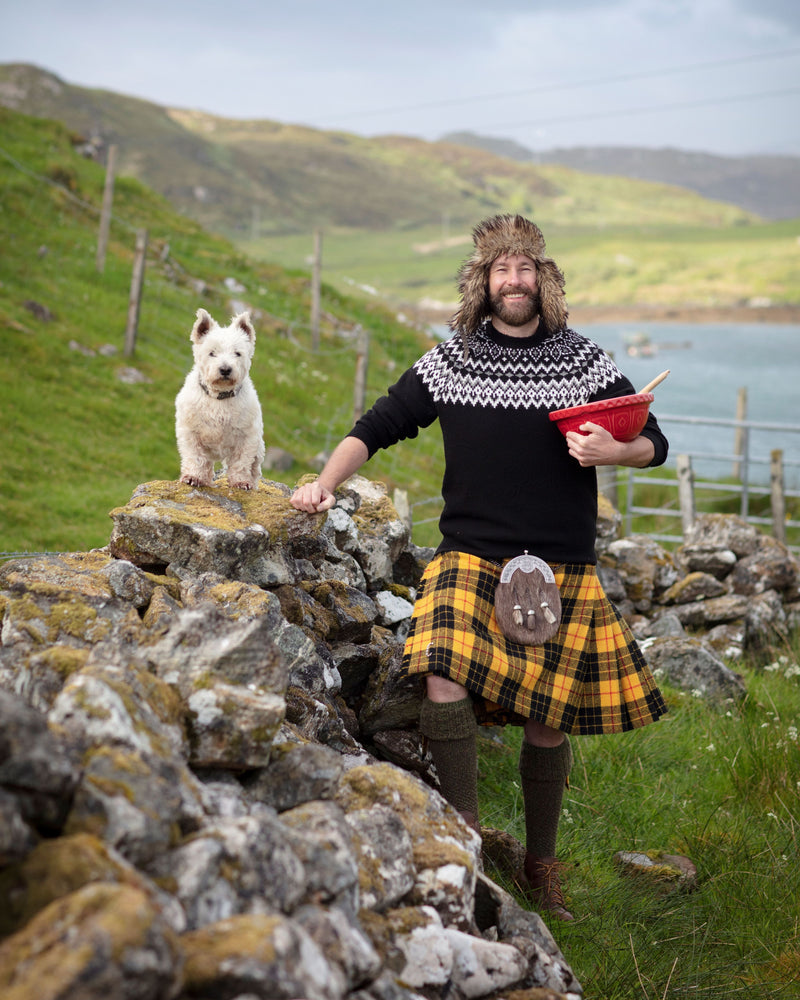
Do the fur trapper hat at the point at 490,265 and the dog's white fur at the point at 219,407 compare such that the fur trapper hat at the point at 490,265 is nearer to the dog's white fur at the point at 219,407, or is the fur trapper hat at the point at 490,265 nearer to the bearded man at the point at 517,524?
the bearded man at the point at 517,524

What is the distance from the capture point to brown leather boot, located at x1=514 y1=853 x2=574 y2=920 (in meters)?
3.36

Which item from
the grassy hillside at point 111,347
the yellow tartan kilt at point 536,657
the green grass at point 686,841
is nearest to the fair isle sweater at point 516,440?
the yellow tartan kilt at point 536,657

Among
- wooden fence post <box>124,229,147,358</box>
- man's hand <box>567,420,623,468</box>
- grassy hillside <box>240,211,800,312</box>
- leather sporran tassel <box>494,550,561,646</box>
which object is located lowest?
leather sporran tassel <box>494,550,561,646</box>

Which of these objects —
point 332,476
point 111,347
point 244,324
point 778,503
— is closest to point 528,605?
point 332,476

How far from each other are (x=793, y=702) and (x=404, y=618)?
2.91m

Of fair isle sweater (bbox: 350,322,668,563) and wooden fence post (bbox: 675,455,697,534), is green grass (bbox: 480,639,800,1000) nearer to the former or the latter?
fair isle sweater (bbox: 350,322,668,563)

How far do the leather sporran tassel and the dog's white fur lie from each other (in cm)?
136

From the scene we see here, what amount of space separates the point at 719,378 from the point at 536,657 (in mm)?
46924

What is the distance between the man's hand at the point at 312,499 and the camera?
12.3ft

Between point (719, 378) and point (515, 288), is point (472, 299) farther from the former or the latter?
point (719, 378)

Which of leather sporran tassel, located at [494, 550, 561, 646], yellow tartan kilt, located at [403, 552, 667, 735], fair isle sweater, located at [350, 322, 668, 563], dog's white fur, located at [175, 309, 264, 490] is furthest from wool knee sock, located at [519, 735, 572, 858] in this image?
dog's white fur, located at [175, 309, 264, 490]

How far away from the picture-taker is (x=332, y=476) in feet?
12.4

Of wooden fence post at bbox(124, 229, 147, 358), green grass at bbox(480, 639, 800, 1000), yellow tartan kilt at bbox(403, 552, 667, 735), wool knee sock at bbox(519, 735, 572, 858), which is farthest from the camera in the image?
wooden fence post at bbox(124, 229, 147, 358)

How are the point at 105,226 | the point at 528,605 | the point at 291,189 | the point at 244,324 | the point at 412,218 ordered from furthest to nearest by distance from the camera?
the point at 291,189 < the point at 412,218 < the point at 105,226 < the point at 244,324 < the point at 528,605
